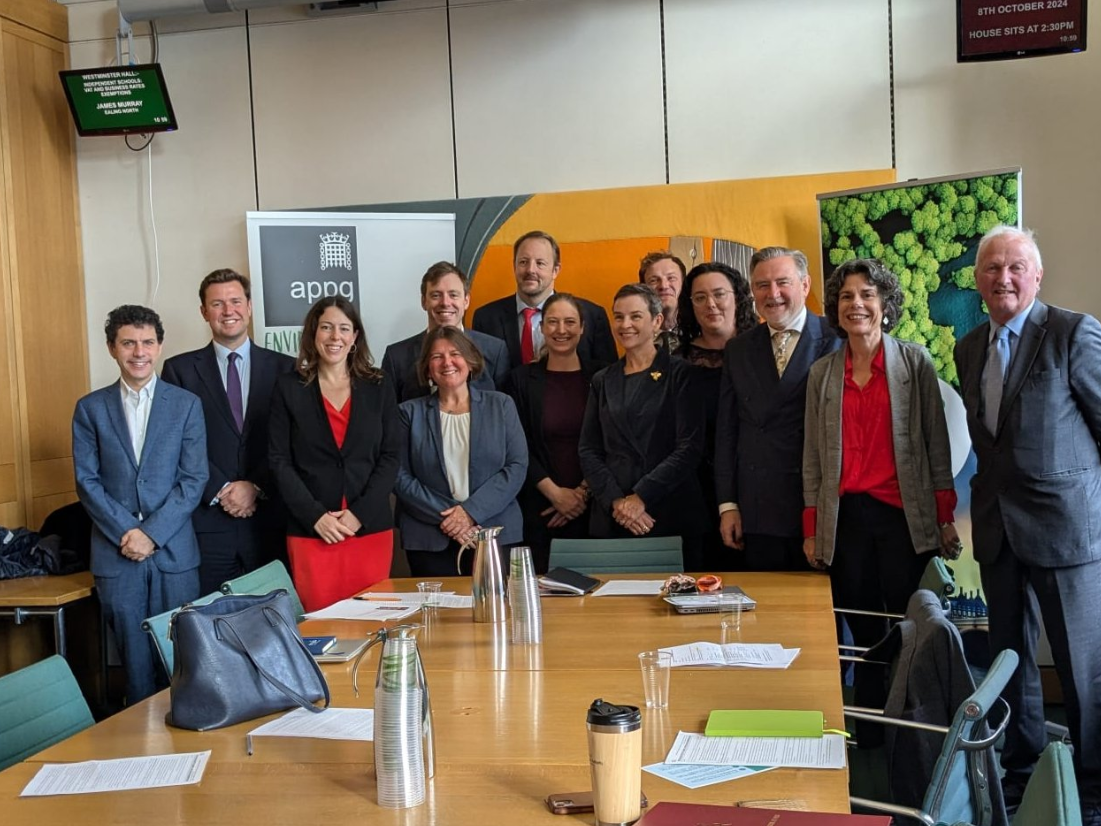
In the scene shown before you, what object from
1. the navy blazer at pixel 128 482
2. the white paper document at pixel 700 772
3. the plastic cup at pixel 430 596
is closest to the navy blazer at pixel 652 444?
the plastic cup at pixel 430 596

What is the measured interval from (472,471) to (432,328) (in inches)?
30.1

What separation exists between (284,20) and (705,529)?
367cm

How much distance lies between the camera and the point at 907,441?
378 cm

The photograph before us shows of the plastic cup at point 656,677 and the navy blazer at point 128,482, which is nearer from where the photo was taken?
the plastic cup at point 656,677

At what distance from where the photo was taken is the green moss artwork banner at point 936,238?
4.76m

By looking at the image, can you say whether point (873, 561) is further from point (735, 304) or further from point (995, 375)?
point (735, 304)

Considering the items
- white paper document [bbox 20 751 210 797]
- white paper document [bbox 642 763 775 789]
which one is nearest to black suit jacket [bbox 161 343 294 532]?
white paper document [bbox 20 751 210 797]

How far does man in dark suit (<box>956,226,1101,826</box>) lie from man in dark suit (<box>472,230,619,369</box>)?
1.82 m

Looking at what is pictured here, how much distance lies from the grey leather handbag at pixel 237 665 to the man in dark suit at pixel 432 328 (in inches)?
101

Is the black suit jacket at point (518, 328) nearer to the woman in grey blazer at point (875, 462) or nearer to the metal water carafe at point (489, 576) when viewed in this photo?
the woman in grey blazer at point (875, 462)

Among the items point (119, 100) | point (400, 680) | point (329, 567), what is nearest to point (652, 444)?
point (329, 567)

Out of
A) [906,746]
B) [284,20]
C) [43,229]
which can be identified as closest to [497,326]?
[284,20]

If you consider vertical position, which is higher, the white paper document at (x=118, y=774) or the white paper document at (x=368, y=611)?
the white paper document at (x=118, y=774)

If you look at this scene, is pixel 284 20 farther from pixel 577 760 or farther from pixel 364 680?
pixel 577 760
